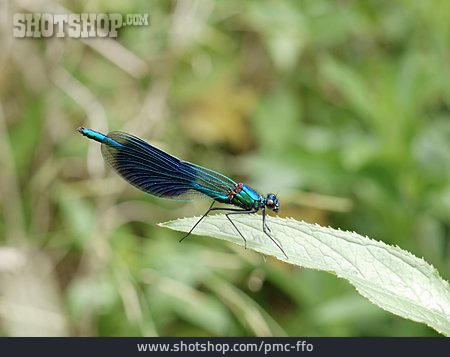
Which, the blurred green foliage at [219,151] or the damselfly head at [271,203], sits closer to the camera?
the damselfly head at [271,203]

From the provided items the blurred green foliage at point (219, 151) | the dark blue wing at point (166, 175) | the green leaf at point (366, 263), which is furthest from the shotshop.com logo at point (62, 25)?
the green leaf at point (366, 263)

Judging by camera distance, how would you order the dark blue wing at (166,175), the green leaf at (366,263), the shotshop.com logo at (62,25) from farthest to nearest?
the shotshop.com logo at (62,25)
the dark blue wing at (166,175)
the green leaf at (366,263)

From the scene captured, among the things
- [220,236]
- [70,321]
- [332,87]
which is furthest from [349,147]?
[220,236]

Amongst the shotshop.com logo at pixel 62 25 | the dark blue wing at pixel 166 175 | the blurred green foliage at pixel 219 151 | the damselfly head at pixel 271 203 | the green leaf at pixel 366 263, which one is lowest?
the green leaf at pixel 366 263

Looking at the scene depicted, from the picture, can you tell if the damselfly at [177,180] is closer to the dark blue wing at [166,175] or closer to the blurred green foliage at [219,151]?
the dark blue wing at [166,175]

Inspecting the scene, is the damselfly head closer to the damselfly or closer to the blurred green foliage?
the damselfly

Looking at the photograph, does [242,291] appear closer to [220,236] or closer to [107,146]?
[107,146]

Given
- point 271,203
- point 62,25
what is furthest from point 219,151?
point 271,203

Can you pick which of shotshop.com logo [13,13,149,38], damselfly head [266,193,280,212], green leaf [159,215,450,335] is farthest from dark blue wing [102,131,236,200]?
shotshop.com logo [13,13,149,38]

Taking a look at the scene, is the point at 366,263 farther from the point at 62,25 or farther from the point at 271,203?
the point at 62,25
